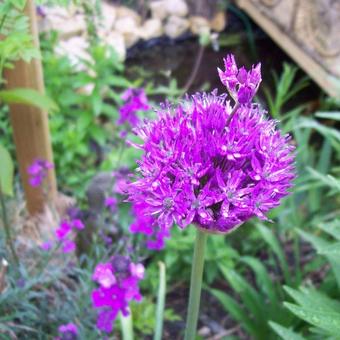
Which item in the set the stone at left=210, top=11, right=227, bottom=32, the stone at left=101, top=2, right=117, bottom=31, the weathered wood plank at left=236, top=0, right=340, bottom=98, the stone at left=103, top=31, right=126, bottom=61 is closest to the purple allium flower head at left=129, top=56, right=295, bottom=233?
the weathered wood plank at left=236, top=0, right=340, bottom=98

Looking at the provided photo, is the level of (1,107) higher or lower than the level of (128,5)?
lower

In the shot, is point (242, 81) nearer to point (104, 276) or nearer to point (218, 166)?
point (218, 166)

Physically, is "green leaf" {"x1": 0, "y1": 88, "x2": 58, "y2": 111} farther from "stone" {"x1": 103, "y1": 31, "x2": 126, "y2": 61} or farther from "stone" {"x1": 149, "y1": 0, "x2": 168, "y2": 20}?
"stone" {"x1": 149, "y1": 0, "x2": 168, "y2": 20}

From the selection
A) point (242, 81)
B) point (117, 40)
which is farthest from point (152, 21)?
point (242, 81)

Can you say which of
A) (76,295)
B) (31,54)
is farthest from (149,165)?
(76,295)

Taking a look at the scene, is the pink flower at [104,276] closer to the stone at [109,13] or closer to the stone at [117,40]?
the stone at [117,40]

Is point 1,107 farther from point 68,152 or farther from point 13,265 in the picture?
point 13,265
